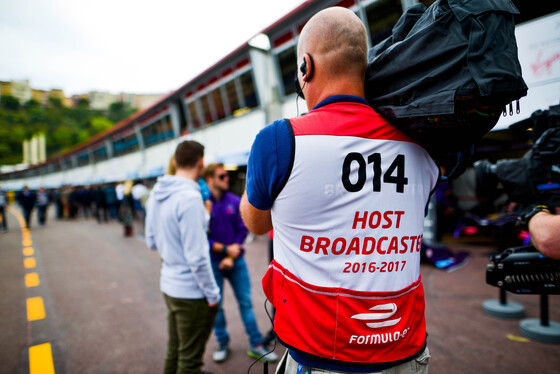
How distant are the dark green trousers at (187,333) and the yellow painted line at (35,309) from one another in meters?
3.33

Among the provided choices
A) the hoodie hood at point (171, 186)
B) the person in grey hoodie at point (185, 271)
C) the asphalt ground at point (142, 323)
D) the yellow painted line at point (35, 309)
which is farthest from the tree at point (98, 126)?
the person in grey hoodie at point (185, 271)

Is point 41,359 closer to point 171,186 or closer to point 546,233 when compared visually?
point 171,186

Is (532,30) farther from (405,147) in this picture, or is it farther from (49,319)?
(49,319)

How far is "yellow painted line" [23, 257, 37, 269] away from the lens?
291 inches

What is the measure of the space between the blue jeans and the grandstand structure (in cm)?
205

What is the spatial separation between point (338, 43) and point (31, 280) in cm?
784

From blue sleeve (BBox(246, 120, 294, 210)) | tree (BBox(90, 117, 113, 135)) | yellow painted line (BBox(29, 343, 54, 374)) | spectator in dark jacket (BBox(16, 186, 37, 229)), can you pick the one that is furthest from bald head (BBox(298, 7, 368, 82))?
tree (BBox(90, 117, 113, 135))

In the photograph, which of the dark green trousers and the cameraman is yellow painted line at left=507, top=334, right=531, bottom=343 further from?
the dark green trousers

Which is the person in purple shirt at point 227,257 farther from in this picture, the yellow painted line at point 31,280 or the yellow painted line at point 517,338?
the yellow painted line at point 31,280

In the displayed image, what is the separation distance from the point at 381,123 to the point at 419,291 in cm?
65

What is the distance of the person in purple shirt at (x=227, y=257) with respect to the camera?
3293 millimetres

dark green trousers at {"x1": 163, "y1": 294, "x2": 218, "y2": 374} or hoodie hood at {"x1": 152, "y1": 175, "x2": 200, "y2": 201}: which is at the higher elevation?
hoodie hood at {"x1": 152, "y1": 175, "x2": 200, "y2": 201}

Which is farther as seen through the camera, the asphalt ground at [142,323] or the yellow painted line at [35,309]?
the yellow painted line at [35,309]

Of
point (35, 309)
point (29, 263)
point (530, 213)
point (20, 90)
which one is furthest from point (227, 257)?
point (20, 90)
